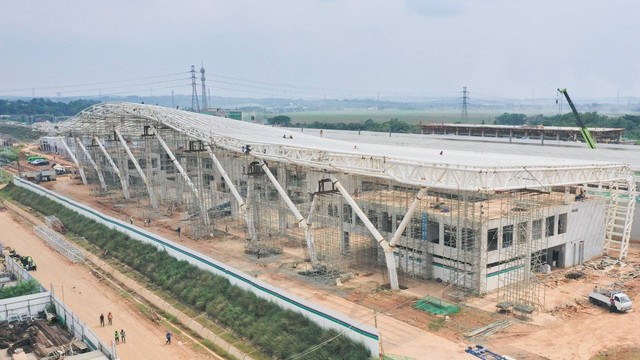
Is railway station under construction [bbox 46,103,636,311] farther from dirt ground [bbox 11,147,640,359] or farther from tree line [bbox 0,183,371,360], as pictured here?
tree line [bbox 0,183,371,360]

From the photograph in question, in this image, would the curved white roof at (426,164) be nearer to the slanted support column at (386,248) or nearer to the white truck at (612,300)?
the slanted support column at (386,248)

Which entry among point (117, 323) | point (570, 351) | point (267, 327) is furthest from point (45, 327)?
point (570, 351)

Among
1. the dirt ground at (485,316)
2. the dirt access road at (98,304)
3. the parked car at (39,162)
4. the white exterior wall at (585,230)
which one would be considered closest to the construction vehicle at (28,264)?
the dirt access road at (98,304)

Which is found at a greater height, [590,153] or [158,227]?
[590,153]

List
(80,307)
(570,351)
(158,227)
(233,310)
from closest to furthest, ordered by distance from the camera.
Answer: (570,351) < (233,310) < (80,307) < (158,227)

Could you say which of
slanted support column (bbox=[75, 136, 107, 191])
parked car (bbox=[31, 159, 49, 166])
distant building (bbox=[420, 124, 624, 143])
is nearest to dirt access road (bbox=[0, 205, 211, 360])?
slanted support column (bbox=[75, 136, 107, 191])

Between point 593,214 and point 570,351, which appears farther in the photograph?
point 593,214

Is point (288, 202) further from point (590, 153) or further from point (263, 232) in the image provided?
point (590, 153)
